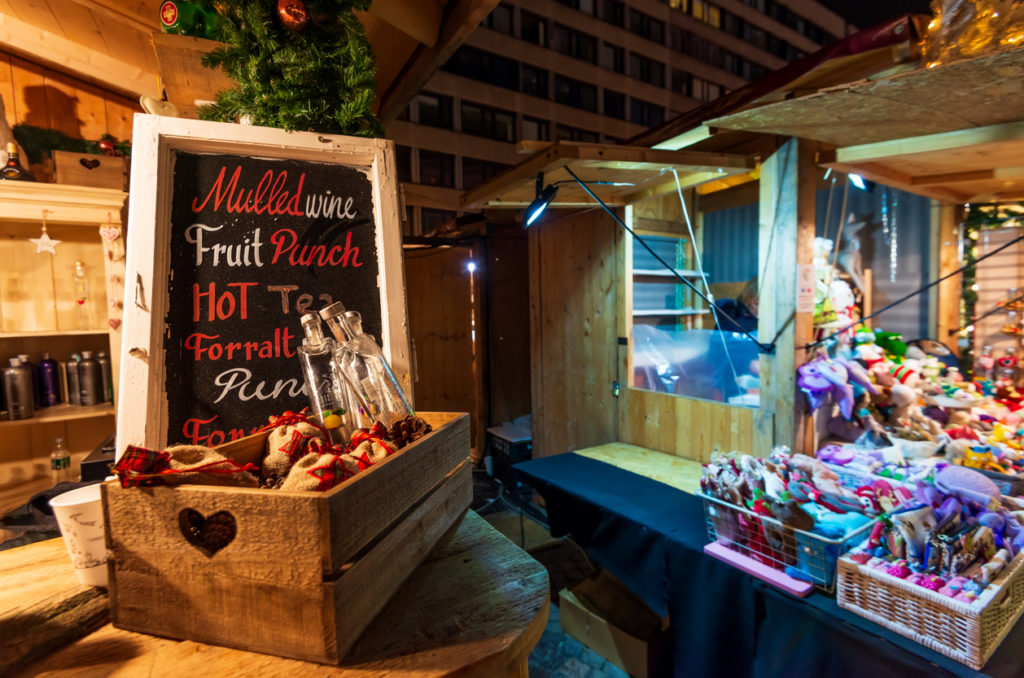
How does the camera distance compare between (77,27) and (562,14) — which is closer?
(77,27)

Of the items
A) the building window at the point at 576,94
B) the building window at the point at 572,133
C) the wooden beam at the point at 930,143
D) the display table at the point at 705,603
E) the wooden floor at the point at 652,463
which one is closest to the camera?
the display table at the point at 705,603

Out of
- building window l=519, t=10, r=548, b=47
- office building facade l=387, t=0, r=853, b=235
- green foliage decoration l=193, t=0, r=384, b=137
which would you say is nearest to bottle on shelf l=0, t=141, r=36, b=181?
green foliage decoration l=193, t=0, r=384, b=137

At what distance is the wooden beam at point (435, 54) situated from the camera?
169 centimetres

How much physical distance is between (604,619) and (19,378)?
3.24 meters

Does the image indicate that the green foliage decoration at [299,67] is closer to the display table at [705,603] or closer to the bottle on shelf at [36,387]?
the display table at [705,603]

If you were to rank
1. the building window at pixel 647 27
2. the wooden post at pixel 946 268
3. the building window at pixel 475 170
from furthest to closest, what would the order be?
1. the building window at pixel 647 27
2. the building window at pixel 475 170
3. the wooden post at pixel 946 268

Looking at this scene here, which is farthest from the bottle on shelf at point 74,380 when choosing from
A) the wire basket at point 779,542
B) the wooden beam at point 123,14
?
the wire basket at point 779,542

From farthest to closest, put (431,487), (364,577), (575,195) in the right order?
(575,195) → (431,487) → (364,577)

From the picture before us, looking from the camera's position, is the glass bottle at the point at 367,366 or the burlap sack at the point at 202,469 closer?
the burlap sack at the point at 202,469

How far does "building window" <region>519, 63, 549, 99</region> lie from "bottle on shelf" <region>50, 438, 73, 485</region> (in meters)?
18.0

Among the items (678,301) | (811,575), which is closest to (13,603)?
(811,575)

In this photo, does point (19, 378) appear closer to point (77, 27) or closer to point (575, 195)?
point (77, 27)

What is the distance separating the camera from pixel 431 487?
32.9 inches

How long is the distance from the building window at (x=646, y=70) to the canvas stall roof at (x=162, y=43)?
22.8m
